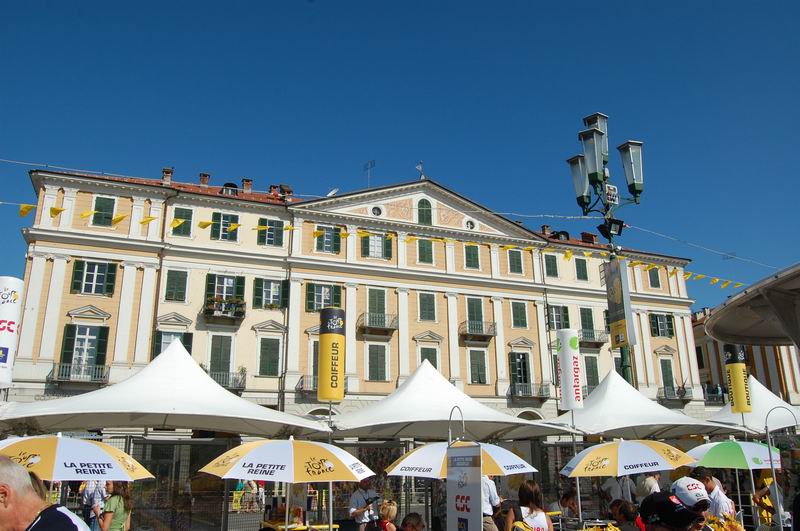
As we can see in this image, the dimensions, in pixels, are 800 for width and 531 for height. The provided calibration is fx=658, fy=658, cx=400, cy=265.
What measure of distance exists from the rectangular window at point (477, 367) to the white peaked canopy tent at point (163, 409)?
1895 centimetres

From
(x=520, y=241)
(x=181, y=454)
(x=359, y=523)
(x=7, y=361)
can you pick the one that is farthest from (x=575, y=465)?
(x=520, y=241)

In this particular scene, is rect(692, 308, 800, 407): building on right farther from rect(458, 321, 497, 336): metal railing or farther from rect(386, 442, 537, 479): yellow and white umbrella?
rect(386, 442, 537, 479): yellow and white umbrella

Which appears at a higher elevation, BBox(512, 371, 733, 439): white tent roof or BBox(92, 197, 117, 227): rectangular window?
BBox(92, 197, 117, 227): rectangular window

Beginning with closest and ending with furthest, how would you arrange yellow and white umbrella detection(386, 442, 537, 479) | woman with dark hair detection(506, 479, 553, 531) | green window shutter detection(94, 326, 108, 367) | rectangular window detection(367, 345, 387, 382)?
woman with dark hair detection(506, 479, 553, 531) → yellow and white umbrella detection(386, 442, 537, 479) → green window shutter detection(94, 326, 108, 367) → rectangular window detection(367, 345, 387, 382)

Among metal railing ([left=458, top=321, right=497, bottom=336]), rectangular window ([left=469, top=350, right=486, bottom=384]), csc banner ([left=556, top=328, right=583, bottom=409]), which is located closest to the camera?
csc banner ([left=556, top=328, right=583, bottom=409])

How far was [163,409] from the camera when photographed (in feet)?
41.3

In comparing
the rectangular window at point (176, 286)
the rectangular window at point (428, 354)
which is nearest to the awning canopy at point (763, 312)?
the rectangular window at point (428, 354)

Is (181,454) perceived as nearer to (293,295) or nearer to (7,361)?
(7,361)

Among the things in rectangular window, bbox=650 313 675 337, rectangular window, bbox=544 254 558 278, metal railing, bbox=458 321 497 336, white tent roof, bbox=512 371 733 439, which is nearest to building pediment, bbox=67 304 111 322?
metal railing, bbox=458 321 497 336

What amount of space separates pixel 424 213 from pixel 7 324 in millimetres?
23872

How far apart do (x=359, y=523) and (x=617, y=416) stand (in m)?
9.32

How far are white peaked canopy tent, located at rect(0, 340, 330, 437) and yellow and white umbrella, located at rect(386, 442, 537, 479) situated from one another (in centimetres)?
354

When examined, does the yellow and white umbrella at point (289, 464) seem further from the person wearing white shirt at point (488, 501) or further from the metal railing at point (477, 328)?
the metal railing at point (477, 328)

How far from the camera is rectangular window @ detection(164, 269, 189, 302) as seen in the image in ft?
95.2
